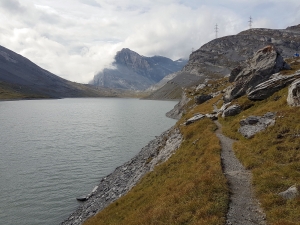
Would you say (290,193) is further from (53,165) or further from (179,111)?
(179,111)

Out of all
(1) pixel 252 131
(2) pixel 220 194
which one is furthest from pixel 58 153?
(2) pixel 220 194

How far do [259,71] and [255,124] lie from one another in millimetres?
20639

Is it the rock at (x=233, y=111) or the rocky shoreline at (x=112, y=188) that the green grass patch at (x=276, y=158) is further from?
the rocky shoreline at (x=112, y=188)

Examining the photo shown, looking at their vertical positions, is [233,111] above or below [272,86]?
below

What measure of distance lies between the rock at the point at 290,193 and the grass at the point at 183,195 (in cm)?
371

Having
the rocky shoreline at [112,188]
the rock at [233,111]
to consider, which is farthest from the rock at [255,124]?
the rocky shoreline at [112,188]

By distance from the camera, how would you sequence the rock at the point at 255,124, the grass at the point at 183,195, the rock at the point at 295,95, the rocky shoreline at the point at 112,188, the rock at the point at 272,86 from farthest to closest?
the rock at the point at 272,86, the rock at the point at 295,95, the rocky shoreline at the point at 112,188, the rock at the point at 255,124, the grass at the point at 183,195

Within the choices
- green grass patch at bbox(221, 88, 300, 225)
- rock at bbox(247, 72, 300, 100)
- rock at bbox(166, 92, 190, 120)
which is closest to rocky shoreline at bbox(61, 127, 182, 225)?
green grass patch at bbox(221, 88, 300, 225)

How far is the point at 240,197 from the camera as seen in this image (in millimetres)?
17500

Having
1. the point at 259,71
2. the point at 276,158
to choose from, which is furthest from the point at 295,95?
the point at 259,71

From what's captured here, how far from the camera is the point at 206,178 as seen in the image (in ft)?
65.7

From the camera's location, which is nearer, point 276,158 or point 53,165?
point 276,158

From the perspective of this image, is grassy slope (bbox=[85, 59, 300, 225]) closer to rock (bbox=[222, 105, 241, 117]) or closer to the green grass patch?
the green grass patch

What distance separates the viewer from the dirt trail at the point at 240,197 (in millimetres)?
14914
